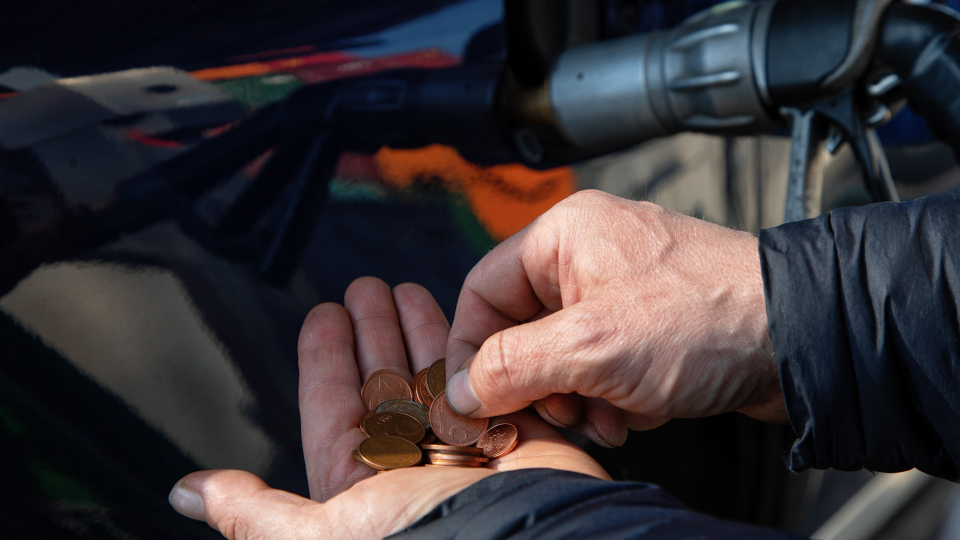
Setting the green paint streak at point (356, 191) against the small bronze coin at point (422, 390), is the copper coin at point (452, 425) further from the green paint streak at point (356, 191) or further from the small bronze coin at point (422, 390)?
the green paint streak at point (356, 191)

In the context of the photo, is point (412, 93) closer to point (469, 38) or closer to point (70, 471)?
point (469, 38)

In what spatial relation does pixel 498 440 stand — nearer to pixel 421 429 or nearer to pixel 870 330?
pixel 421 429

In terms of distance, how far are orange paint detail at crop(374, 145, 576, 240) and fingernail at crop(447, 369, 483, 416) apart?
43cm

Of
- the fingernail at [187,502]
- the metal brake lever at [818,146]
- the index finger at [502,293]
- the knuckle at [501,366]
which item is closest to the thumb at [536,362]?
the knuckle at [501,366]

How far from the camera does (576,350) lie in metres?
0.97

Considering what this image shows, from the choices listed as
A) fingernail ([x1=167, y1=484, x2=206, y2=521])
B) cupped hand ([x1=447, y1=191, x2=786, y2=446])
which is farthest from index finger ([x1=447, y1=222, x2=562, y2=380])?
fingernail ([x1=167, y1=484, x2=206, y2=521])

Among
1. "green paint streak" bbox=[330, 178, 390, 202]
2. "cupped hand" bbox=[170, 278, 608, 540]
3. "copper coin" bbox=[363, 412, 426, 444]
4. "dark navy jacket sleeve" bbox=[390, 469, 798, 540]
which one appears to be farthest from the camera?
"green paint streak" bbox=[330, 178, 390, 202]

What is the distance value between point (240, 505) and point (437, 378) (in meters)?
0.39

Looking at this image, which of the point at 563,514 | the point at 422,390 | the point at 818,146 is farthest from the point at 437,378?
the point at 818,146

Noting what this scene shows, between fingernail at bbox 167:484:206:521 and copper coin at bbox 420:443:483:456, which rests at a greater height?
fingernail at bbox 167:484:206:521

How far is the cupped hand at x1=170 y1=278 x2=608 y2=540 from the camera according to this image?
0.92 meters

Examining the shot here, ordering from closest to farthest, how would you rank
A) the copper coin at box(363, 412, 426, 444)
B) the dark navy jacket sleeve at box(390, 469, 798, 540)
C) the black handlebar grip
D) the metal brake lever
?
the dark navy jacket sleeve at box(390, 469, 798, 540)
the copper coin at box(363, 412, 426, 444)
the black handlebar grip
the metal brake lever

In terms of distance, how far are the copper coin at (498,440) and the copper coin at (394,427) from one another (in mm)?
118

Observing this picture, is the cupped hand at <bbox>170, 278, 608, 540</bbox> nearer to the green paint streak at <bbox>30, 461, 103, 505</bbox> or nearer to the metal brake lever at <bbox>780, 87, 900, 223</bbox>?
the green paint streak at <bbox>30, 461, 103, 505</bbox>
